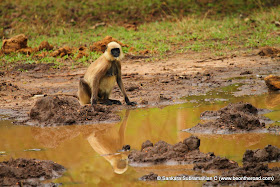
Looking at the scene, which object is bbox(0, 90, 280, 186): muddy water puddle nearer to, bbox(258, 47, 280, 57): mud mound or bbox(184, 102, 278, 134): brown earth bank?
bbox(184, 102, 278, 134): brown earth bank

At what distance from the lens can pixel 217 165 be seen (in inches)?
190

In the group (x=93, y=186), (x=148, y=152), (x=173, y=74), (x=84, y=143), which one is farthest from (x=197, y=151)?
(x=173, y=74)

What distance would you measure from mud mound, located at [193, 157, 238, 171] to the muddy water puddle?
11cm

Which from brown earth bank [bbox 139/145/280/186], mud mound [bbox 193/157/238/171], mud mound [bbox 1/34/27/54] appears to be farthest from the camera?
mud mound [bbox 1/34/27/54]

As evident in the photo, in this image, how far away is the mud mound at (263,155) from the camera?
192 inches

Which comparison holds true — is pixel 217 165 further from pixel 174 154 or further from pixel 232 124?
pixel 232 124

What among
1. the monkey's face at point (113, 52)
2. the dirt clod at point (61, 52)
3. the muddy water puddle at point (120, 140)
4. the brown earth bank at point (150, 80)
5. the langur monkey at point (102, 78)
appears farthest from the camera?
the dirt clod at point (61, 52)

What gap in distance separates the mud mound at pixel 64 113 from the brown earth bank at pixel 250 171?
10.3 ft

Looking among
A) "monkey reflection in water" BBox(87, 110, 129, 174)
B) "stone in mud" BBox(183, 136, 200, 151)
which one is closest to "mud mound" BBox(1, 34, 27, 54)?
"monkey reflection in water" BBox(87, 110, 129, 174)

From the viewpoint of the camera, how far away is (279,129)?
20.4ft

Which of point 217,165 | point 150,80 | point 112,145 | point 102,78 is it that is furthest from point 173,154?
point 150,80

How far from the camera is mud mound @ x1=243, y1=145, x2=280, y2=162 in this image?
487 cm

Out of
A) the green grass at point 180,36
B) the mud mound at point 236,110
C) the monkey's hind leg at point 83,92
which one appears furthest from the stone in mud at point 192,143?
the green grass at point 180,36

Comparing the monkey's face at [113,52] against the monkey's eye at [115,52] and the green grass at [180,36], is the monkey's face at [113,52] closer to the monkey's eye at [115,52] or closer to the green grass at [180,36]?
the monkey's eye at [115,52]
